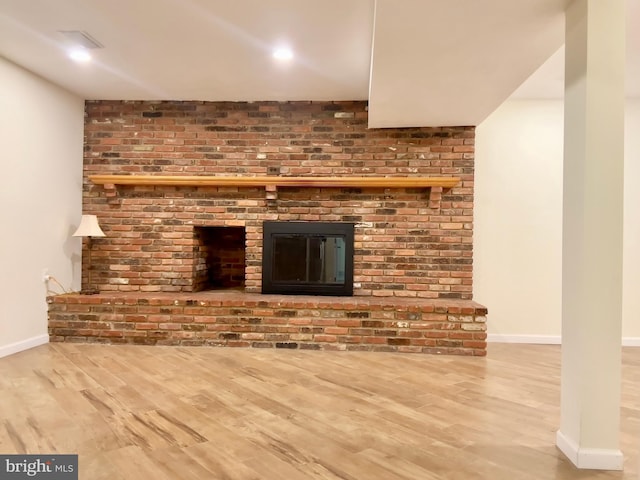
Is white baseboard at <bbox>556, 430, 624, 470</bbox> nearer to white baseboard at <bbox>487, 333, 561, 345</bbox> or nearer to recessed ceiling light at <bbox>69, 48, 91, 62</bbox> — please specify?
white baseboard at <bbox>487, 333, 561, 345</bbox>

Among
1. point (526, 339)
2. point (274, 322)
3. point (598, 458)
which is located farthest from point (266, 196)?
point (598, 458)

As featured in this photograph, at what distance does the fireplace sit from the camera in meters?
3.99

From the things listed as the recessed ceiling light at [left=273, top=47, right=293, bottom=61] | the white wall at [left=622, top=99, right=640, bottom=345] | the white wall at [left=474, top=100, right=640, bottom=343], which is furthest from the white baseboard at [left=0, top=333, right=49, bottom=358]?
the white wall at [left=622, top=99, right=640, bottom=345]

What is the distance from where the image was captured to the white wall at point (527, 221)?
3.99 m

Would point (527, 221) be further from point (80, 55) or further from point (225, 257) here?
point (80, 55)

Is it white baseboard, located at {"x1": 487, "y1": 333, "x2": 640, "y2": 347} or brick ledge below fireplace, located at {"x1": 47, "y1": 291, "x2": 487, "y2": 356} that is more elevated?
brick ledge below fireplace, located at {"x1": 47, "y1": 291, "x2": 487, "y2": 356}

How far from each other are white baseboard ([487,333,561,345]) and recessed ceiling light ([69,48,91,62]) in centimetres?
420

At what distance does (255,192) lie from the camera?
409 cm

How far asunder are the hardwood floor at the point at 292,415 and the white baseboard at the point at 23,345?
0.09 meters

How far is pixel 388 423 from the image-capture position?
2.11 m

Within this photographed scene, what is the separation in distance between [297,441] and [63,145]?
11.5ft

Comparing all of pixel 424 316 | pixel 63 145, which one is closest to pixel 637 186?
pixel 424 316

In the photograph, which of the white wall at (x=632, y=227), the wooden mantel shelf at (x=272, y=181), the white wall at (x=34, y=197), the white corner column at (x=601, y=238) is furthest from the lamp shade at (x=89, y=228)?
the white wall at (x=632, y=227)

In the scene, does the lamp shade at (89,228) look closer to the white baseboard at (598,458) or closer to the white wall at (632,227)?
the white baseboard at (598,458)
